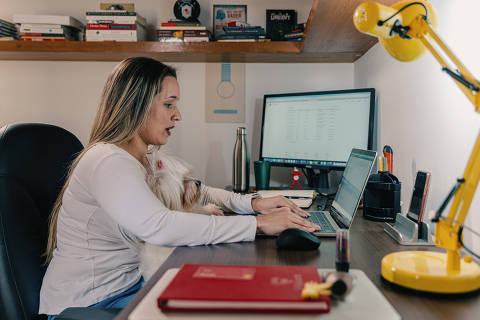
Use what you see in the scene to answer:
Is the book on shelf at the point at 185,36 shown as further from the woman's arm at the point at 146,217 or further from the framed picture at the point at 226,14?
the woman's arm at the point at 146,217

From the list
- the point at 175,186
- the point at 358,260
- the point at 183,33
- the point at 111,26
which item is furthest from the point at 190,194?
the point at 111,26

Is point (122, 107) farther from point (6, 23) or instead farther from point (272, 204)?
point (6, 23)

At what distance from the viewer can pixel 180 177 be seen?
1409 millimetres

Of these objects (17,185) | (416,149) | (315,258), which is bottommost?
(315,258)

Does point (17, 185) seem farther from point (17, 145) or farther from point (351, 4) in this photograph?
point (351, 4)

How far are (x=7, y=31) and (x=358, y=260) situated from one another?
77.0 inches

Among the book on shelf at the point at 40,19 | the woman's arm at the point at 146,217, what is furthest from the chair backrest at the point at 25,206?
the book on shelf at the point at 40,19

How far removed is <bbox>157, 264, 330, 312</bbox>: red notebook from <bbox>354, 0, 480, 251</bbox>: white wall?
1.71 feet

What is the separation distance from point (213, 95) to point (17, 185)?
122 cm

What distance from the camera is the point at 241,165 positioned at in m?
1.92

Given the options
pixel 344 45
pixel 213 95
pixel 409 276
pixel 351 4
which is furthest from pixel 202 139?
pixel 409 276

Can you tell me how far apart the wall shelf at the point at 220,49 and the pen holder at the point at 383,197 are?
69 cm

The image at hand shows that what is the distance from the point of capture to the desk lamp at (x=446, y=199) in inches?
24.9

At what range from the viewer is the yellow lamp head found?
0.72 m
